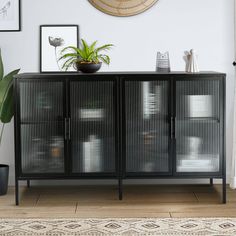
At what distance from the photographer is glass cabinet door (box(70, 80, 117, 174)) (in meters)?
4.56

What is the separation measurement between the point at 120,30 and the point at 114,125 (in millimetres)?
908

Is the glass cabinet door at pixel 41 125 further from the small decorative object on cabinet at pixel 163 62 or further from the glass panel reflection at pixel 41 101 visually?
the small decorative object on cabinet at pixel 163 62

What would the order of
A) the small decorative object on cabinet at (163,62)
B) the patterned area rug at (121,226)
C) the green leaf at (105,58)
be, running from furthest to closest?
the green leaf at (105,58)
the small decorative object on cabinet at (163,62)
the patterned area rug at (121,226)

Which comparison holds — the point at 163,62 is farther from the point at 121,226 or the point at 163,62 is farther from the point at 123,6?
the point at 121,226

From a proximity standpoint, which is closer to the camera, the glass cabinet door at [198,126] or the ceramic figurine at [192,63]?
the glass cabinet door at [198,126]

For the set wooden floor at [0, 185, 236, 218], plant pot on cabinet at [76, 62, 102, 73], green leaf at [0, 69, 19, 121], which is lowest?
wooden floor at [0, 185, 236, 218]

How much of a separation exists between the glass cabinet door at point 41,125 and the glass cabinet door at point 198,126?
2.85 feet

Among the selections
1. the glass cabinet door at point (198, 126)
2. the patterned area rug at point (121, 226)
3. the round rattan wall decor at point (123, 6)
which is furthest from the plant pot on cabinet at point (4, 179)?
the round rattan wall decor at point (123, 6)

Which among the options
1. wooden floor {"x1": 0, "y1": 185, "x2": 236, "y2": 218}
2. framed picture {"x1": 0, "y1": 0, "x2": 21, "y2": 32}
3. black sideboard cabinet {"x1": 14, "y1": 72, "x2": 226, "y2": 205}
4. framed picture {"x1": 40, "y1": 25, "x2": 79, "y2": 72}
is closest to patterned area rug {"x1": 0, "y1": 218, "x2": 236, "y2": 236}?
wooden floor {"x1": 0, "y1": 185, "x2": 236, "y2": 218}

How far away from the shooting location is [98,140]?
4602 mm

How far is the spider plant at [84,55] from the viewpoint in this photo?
473cm

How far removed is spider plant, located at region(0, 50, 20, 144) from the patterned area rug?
1057 millimetres

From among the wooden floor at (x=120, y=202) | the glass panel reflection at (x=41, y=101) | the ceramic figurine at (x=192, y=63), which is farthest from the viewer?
the ceramic figurine at (x=192, y=63)

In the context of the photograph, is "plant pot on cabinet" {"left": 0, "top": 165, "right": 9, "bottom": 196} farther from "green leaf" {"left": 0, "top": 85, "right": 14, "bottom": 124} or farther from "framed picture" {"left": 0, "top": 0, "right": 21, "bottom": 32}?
"framed picture" {"left": 0, "top": 0, "right": 21, "bottom": 32}
